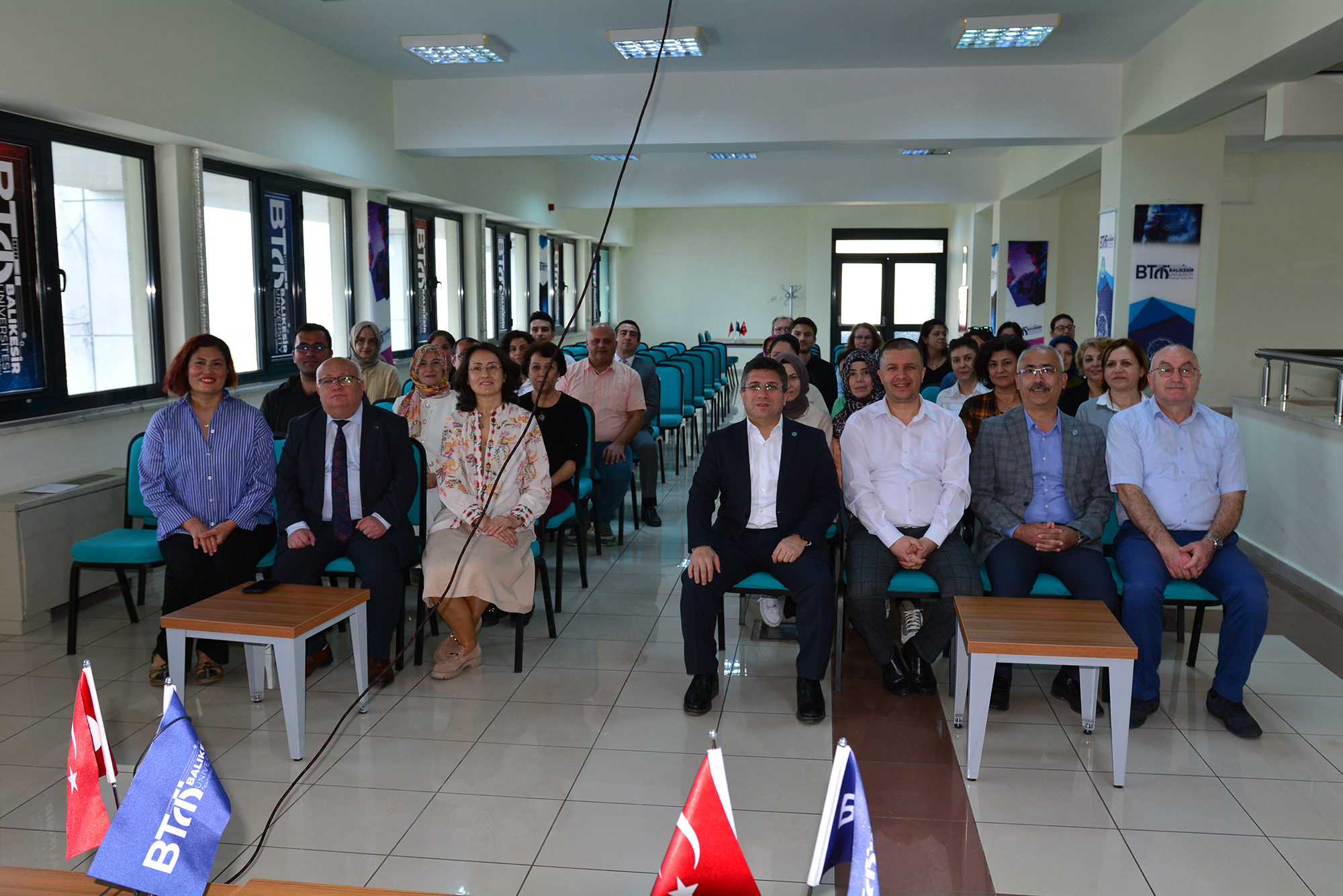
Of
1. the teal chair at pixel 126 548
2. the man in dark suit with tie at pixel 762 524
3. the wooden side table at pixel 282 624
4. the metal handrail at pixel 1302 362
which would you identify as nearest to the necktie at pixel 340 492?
the wooden side table at pixel 282 624

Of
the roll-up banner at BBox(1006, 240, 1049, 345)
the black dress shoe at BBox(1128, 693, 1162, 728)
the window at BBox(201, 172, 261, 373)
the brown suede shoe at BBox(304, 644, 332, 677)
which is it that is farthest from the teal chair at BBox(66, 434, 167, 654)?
the roll-up banner at BBox(1006, 240, 1049, 345)

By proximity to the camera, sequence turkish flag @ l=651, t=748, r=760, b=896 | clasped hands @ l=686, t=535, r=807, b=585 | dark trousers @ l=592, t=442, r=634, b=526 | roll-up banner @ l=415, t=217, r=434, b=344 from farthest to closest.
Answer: roll-up banner @ l=415, t=217, r=434, b=344
dark trousers @ l=592, t=442, r=634, b=526
clasped hands @ l=686, t=535, r=807, b=585
turkish flag @ l=651, t=748, r=760, b=896

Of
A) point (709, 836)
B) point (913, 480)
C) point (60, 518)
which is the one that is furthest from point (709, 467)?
point (60, 518)

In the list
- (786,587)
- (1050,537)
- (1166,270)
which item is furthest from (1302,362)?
(786,587)

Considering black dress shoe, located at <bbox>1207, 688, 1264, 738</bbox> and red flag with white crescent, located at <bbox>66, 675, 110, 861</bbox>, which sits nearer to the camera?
red flag with white crescent, located at <bbox>66, 675, 110, 861</bbox>

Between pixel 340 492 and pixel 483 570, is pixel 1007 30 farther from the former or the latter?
pixel 340 492

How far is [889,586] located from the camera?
3549 millimetres

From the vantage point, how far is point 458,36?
645 cm

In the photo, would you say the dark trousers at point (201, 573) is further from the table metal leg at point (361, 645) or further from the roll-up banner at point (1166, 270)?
the roll-up banner at point (1166, 270)

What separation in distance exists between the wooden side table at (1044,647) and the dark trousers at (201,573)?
2676 mm

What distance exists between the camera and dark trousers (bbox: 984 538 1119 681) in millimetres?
3480

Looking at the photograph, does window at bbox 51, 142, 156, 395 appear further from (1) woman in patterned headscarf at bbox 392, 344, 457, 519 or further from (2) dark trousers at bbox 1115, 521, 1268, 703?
(2) dark trousers at bbox 1115, 521, 1268, 703

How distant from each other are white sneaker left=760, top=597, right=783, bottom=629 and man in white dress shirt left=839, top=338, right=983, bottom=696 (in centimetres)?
49

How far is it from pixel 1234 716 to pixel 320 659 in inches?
129
